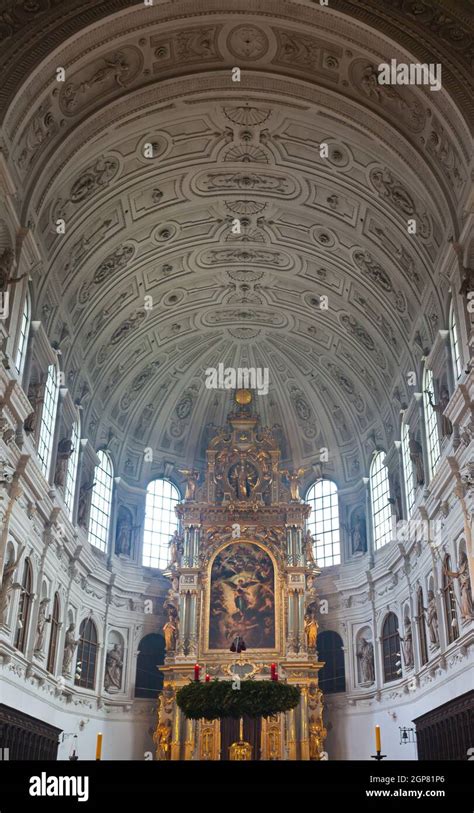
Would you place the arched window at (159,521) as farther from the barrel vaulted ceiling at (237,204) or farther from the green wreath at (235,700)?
the green wreath at (235,700)

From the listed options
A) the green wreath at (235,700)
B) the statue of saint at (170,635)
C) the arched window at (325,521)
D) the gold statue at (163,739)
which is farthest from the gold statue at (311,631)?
the green wreath at (235,700)

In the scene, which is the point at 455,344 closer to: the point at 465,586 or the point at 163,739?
the point at 465,586

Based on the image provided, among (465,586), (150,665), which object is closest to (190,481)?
(150,665)

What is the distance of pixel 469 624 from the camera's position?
19.0 m

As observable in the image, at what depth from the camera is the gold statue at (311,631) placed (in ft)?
96.3

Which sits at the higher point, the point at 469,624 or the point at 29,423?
the point at 29,423

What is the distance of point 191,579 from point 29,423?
39.2ft

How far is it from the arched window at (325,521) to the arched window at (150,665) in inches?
299

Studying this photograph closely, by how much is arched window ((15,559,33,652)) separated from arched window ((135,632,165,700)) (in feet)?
33.0

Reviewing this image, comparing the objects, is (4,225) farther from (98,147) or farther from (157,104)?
(157,104)

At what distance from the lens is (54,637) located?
81.0 feet

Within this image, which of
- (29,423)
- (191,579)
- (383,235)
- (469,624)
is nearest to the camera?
(469,624)

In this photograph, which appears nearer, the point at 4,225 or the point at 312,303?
the point at 4,225

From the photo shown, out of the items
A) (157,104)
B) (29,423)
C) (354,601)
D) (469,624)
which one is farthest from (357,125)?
(354,601)
